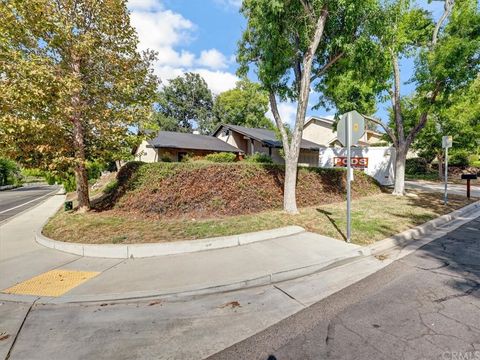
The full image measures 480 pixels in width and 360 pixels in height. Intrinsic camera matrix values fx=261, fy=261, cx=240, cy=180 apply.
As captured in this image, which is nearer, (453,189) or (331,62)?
(331,62)

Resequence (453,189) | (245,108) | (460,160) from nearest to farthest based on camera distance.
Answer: (453,189)
(460,160)
(245,108)

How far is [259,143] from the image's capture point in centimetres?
2220

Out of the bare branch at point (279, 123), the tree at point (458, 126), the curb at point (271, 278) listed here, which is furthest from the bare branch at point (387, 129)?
the curb at point (271, 278)

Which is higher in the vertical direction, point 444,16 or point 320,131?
point 444,16

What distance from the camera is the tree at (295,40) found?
755cm

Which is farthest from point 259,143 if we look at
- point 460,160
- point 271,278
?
point 460,160

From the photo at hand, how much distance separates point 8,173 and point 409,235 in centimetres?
4045

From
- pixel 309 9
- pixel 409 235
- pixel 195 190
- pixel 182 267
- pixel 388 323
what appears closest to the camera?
pixel 388 323

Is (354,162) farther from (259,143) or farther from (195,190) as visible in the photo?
(195,190)

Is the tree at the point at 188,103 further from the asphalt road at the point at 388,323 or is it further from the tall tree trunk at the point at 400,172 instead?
the asphalt road at the point at 388,323

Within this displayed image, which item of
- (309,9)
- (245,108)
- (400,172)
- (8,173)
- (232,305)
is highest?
(245,108)

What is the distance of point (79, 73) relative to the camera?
775 cm

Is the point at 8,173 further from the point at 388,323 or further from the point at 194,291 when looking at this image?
the point at 388,323

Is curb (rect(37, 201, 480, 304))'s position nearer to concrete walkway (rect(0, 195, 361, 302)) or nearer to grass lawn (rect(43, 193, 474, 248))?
concrete walkway (rect(0, 195, 361, 302))
